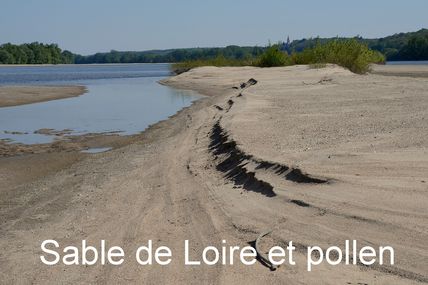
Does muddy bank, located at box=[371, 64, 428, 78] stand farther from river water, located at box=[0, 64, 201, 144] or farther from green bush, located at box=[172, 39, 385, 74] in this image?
river water, located at box=[0, 64, 201, 144]

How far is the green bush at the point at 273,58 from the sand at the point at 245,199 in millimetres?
35675

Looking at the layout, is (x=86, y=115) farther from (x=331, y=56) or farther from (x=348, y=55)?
(x=331, y=56)

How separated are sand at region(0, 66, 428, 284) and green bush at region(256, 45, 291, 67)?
117ft

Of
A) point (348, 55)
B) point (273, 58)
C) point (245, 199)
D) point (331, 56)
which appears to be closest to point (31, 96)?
point (331, 56)

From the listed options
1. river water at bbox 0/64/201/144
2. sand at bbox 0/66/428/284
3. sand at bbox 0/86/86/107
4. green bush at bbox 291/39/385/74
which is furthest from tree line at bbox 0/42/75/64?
sand at bbox 0/66/428/284

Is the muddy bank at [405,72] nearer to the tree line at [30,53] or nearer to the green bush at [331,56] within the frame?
the green bush at [331,56]

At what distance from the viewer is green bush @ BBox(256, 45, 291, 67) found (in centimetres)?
4962

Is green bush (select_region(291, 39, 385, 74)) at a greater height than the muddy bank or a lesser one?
greater

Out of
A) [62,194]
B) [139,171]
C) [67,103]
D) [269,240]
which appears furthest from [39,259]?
[67,103]

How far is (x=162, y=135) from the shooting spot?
57.4ft

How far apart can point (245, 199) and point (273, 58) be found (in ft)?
142

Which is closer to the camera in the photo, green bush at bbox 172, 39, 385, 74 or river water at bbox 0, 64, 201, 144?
river water at bbox 0, 64, 201, 144

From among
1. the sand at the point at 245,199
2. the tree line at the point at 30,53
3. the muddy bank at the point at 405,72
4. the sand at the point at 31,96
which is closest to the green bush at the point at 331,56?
the muddy bank at the point at 405,72

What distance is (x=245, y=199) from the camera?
25.7 feet
